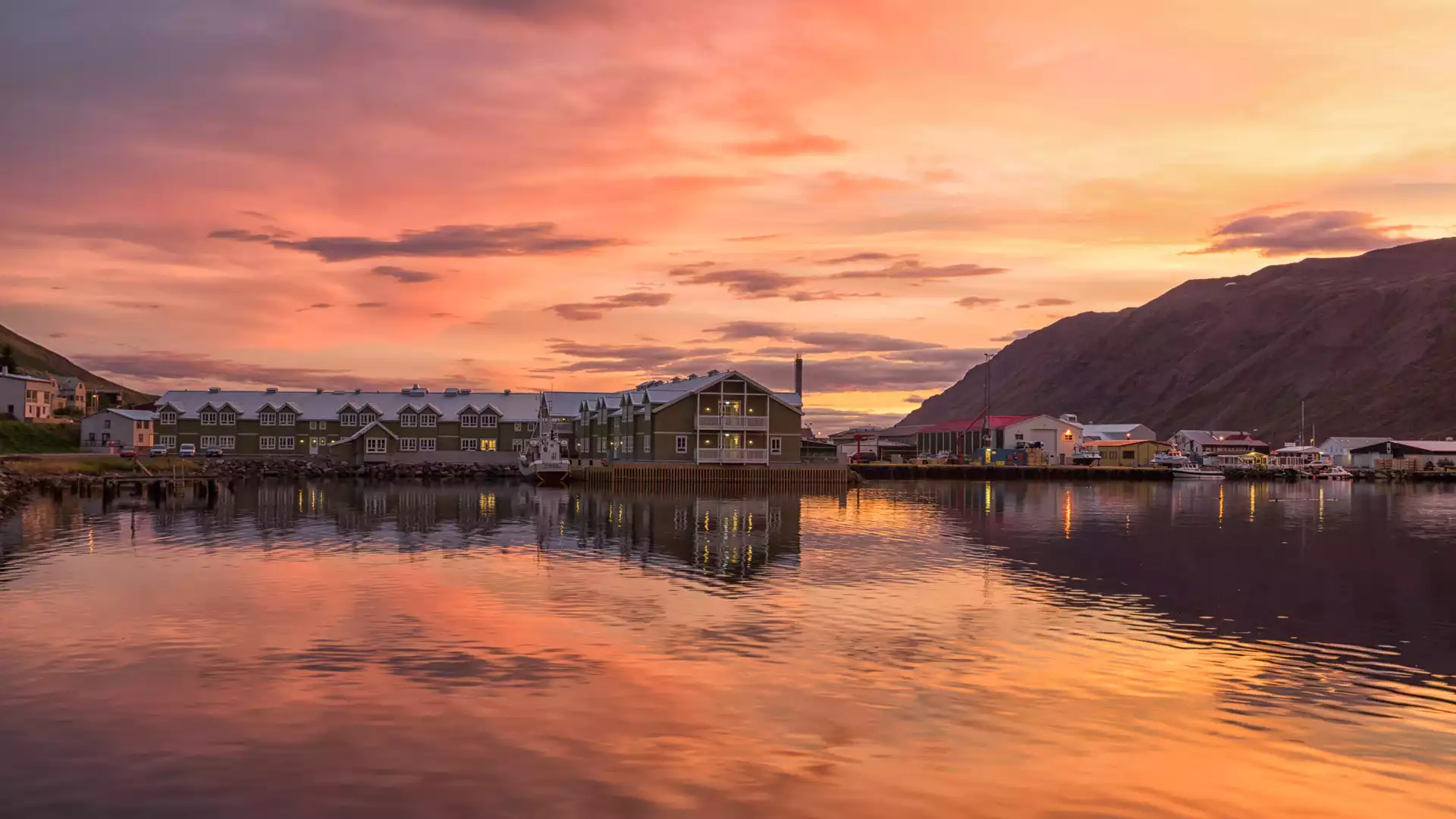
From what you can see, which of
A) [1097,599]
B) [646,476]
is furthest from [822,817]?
[646,476]

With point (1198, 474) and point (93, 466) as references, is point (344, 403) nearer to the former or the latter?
point (93, 466)

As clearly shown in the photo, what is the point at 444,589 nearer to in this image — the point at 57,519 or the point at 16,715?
the point at 16,715

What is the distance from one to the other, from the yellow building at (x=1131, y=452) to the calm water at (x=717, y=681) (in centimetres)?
12349

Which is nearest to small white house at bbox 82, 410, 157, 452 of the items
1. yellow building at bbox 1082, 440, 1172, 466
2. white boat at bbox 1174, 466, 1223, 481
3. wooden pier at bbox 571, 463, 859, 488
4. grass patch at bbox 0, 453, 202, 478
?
grass patch at bbox 0, 453, 202, 478

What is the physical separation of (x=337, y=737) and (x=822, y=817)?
831cm

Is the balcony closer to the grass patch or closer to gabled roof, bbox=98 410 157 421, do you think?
the grass patch

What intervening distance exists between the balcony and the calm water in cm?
5844

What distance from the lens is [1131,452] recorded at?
6624 inches

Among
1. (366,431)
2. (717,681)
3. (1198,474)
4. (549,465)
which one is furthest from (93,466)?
(1198,474)

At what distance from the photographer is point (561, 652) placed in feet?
81.9

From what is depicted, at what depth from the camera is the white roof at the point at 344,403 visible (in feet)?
466

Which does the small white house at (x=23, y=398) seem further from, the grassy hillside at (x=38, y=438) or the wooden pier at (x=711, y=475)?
the wooden pier at (x=711, y=475)

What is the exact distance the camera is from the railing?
349 ft

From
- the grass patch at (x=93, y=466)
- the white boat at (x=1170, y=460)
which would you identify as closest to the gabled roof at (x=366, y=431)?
the grass patch at (x=93, y=466)
